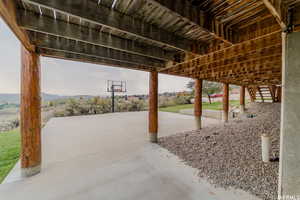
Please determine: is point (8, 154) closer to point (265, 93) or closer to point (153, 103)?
point (153, 103)

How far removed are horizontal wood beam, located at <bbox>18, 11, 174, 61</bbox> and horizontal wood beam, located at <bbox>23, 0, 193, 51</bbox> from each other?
0.61 metres

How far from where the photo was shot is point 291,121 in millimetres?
1409

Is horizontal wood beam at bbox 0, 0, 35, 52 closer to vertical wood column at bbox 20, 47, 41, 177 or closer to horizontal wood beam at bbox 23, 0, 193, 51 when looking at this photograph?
horizontal wood beam at bbox 23, 0, 193, 51

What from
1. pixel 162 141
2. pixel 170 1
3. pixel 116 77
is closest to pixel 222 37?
pixel 170 1

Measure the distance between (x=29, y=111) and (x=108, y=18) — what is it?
2.39 m

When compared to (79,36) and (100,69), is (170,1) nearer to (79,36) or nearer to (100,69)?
(79,36)

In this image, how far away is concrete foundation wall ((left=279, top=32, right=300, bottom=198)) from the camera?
137 centimetres

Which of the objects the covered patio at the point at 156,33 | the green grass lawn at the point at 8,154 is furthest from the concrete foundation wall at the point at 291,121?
the green grass lawn at the point at 8,154

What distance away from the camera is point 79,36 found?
1916 mm

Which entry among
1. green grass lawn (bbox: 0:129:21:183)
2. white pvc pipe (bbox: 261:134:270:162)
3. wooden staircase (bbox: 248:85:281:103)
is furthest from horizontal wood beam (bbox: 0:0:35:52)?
wooden staircase (bbox: 248:85:281:103)

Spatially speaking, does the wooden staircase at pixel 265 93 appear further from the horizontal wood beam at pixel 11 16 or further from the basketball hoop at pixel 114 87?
the horizontal wood beam at pixel 11 16

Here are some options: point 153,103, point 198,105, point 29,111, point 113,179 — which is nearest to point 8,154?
point 29,111

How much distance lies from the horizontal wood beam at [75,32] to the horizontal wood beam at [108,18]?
0.61 meters

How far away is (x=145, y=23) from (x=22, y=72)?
8.63 ft
